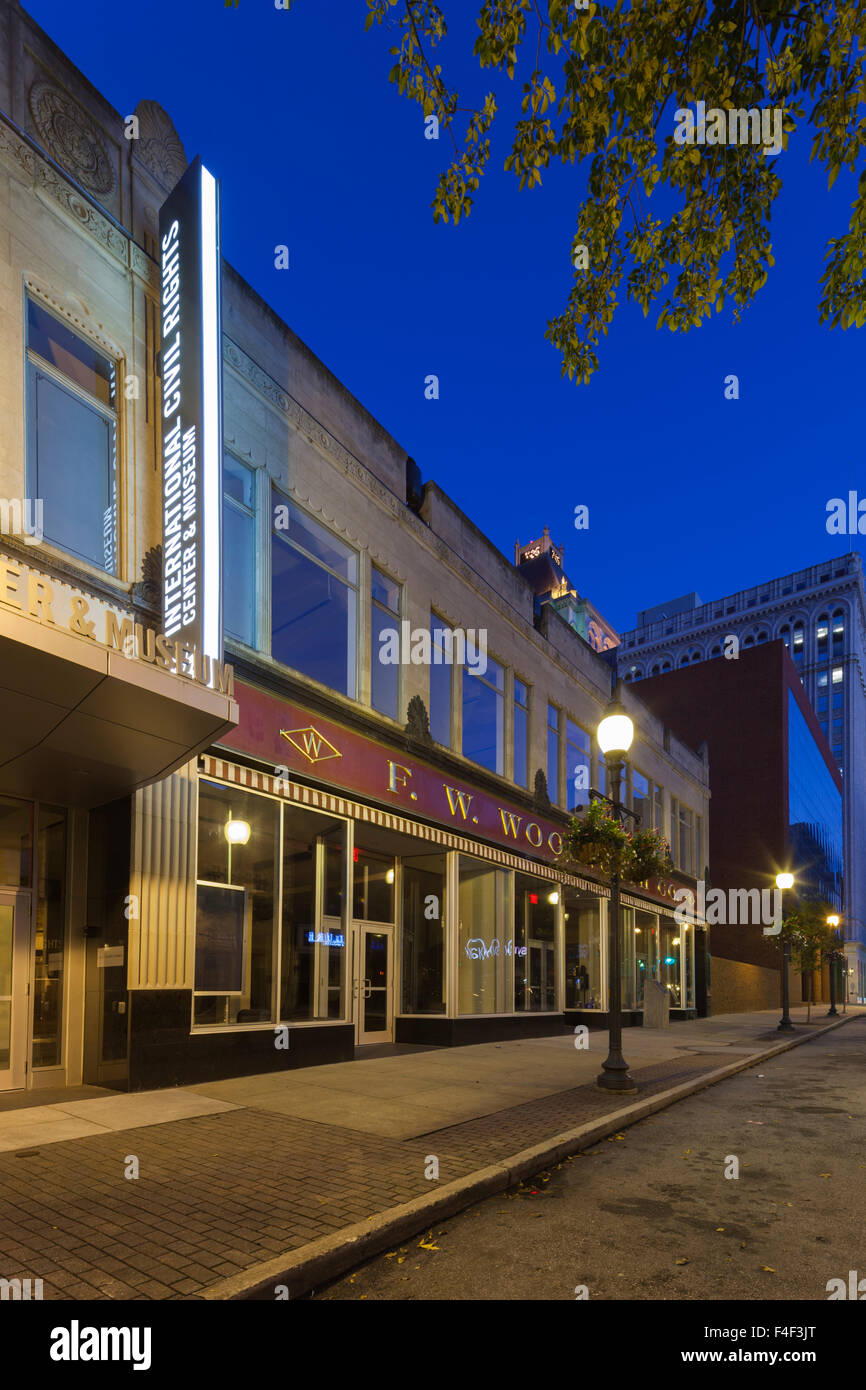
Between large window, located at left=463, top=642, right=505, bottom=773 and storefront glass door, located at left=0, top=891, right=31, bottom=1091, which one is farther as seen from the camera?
large window, located at left=463, top=642, right=505, bottom=773

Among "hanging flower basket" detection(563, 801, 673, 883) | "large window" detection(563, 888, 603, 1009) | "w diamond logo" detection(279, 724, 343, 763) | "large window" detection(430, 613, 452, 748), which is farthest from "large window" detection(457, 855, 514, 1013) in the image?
"hanging flower basket" detection(563, 801, 673, 883)

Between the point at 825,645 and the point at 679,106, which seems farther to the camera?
the point at 825,645

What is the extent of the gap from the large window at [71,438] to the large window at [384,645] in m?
6.39

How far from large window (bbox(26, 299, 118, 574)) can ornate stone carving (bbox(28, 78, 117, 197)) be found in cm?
204

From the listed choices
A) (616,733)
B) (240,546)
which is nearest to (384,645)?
(240,546)

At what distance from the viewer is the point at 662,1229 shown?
6.21 metres

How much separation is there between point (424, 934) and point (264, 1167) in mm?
11391

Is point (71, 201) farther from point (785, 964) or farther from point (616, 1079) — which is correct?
point (785, 964)

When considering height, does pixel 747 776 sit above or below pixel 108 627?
above

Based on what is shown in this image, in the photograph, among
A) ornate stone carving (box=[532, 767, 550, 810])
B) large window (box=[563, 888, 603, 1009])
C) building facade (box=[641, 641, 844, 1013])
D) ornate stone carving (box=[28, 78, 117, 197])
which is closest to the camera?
ornate stone carving (box=[28, 78, 117, 197])

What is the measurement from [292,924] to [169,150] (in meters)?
11.4

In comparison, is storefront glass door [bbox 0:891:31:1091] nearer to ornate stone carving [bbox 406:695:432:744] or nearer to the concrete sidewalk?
the concrete sidewalk

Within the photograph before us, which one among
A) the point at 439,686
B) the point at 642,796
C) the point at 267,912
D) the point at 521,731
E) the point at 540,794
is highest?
the point at 439,686

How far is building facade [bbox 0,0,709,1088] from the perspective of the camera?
32.0ft
